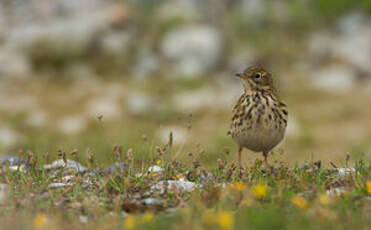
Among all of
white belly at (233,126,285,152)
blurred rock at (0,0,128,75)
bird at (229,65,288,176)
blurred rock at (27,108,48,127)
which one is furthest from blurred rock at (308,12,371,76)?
white belly at (233,126,285,152)

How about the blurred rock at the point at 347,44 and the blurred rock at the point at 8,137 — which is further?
the blurred rock at the point at 347,44

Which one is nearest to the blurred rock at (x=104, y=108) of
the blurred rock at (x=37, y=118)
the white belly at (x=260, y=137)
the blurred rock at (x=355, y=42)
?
the blurred rock at (x=37, y=118)

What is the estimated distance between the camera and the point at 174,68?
56.9ft

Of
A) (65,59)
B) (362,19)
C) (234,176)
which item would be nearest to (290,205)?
(234,176)

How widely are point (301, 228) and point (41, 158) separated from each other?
2.90m

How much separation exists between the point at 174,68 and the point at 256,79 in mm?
10094

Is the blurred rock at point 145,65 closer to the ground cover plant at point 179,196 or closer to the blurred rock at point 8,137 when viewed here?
the blurred rock at point 8,137

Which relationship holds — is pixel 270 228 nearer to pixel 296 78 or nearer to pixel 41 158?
pixel 41 158

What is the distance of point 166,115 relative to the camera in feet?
49.0

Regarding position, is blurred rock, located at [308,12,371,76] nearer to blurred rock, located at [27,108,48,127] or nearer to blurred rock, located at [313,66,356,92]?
blurred rock, located at [313,66,356,92]

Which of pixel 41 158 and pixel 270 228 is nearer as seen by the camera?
pixel 270 228

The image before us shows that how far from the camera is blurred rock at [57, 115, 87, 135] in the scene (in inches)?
565

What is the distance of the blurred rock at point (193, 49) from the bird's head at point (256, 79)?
9.44 m

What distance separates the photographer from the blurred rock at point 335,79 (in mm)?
16284
